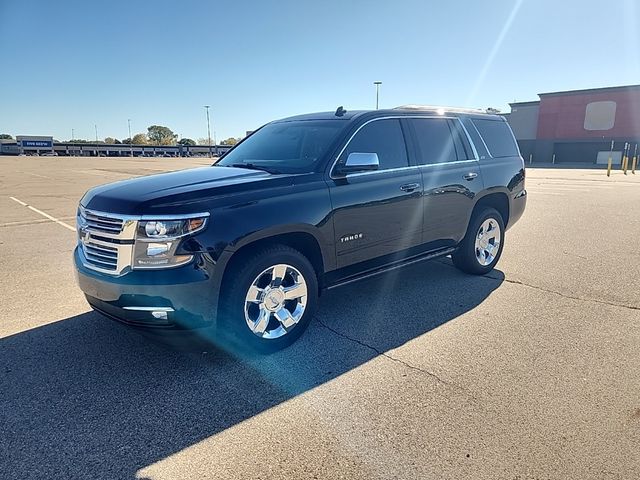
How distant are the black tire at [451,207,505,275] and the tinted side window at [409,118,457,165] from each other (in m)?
0.86

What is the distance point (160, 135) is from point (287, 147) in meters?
151

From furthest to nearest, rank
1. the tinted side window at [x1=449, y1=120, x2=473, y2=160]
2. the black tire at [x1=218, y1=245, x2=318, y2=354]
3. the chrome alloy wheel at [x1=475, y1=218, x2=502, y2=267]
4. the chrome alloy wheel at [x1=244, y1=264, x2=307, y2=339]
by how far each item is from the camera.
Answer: the chrome alloy wheel at [x1=475, y1=218, x2=502, y2=267] → the tinted side window at [x1=449, y1=120, x2=473, y2=160] → the chrome alloy wheel at [x1=244, y1=264, x2=307, y2=339] → the black tire at [x1=218, y1=245, x2=318, y2=354]

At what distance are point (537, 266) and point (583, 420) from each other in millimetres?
3720

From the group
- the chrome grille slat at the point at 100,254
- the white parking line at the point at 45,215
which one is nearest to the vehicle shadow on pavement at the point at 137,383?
the chrome grille slat at the point at 100,254

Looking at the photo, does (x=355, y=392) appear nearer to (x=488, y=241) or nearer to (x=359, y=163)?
(x=359, y=163)

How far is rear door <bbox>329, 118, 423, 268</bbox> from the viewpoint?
3.88 m

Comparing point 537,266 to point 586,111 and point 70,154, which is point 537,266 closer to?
point 586,111

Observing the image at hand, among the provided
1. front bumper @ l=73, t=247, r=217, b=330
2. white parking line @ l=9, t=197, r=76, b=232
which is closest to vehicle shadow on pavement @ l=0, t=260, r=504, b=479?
front bumper @ l=73, t=247, r=217, b=330

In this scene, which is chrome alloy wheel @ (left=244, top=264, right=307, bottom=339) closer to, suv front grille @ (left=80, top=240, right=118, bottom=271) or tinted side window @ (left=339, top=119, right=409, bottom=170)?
suv front grille @ (left=80, top=240, right=118, bottom=271)

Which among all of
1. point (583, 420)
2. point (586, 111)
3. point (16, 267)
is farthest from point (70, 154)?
point (583, 420)

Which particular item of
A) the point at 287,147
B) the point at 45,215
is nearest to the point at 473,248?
the point at 287,147

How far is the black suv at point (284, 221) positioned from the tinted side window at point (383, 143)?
1 centimetres

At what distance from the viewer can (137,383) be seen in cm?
310

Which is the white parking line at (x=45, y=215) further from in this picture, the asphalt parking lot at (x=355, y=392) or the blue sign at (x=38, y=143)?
the blue sign at (x=38, y=143)
